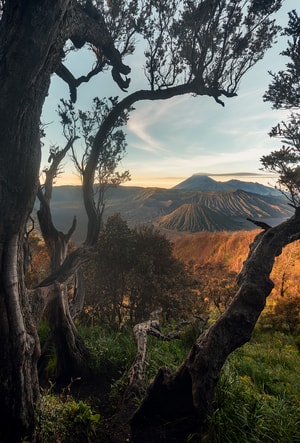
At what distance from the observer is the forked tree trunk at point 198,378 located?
3364 millimetres

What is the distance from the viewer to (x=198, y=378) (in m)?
3.33

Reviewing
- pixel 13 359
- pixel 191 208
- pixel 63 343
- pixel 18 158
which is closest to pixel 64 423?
pixel 13 359

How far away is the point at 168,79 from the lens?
7.24 m

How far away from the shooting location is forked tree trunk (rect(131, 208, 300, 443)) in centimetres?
336

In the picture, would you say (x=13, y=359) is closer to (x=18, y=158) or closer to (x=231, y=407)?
(x=18, y=158)

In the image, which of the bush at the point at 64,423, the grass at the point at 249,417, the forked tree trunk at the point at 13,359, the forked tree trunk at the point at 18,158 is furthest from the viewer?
the bush at the point at 64,423

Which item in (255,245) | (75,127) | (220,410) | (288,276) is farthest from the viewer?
(288,276)

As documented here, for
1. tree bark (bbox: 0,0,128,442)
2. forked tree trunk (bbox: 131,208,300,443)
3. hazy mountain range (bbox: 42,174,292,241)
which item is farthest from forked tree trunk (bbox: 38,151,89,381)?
hazy mountain range (bbox: 42,174,292,241)

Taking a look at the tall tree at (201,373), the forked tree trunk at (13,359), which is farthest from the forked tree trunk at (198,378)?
the forked tree trunk at (13,359)

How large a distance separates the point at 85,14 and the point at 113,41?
1.52 meters

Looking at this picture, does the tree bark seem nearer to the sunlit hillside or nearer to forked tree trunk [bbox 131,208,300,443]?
forked tree trunk [bbox 131,208,300,443]

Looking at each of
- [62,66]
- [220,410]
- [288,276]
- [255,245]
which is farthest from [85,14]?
[288,276]

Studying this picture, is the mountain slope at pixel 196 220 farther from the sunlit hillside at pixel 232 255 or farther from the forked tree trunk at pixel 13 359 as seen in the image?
the forked tree trunk at pixel 13 359

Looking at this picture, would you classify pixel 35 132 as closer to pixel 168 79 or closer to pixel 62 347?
pixel 62 347
